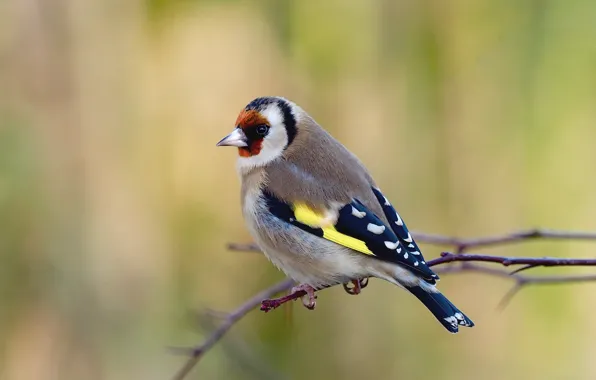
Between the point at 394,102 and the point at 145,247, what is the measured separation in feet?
5.92

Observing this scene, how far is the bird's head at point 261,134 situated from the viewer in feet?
10.5

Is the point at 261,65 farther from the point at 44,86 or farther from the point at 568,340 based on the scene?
the point at 568,340

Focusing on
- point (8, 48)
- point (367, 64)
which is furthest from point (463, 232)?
point (8, 48)

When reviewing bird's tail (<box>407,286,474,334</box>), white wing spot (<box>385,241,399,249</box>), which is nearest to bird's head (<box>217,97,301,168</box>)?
white wing spot (<box>385,241,399,249</box>)

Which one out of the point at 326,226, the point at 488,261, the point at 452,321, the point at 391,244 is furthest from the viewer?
the point at 326,226

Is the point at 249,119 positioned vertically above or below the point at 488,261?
above

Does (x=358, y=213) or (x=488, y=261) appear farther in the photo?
(x=358, y=213)

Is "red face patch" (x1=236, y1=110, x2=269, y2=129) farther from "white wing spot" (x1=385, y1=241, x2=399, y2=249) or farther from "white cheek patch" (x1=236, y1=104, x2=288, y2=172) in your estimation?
"white wing spot" (x1=385, y1=241, x2=399, y2=249)

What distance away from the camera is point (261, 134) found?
10.6ft

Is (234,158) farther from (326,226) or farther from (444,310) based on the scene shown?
(444,310)

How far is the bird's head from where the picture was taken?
10.5 ft

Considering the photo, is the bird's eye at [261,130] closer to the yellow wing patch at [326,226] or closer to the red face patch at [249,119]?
the red face patch at [249,119]

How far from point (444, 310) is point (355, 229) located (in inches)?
16.8

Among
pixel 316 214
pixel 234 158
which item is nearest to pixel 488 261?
pixel 316 214
